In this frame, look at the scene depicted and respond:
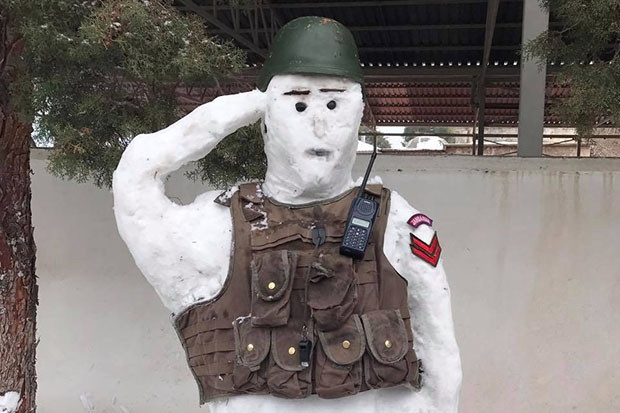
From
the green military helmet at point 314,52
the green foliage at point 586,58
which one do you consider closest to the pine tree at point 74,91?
the green military helmet at point 314,52

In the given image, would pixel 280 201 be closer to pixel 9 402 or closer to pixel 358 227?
pixel 358 227

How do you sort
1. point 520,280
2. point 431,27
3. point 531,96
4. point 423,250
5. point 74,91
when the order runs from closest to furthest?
point 423,250, point 74,91, point 520,280, point 531,96, point 431,27

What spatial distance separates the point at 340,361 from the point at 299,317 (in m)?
0.14

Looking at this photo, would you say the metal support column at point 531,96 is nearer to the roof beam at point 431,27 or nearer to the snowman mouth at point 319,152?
the snowman mouth at point 319,152

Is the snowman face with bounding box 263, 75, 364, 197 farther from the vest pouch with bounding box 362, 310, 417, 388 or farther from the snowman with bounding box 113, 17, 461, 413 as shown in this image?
the vest pouch with bounding box 362, 310, 417, 388

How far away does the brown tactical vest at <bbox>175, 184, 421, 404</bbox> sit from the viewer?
135cm

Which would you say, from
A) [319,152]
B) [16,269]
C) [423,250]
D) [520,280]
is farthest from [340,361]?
[520,280]

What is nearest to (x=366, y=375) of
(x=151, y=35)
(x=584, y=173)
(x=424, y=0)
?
(x=151, y=35)

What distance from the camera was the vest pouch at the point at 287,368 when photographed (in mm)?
1349

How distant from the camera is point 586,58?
2254mm

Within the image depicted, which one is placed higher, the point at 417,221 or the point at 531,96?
the point at 531,96

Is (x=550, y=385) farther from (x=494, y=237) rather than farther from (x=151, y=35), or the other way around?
(x=151, y=35)

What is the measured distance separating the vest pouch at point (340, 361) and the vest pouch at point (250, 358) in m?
0.12

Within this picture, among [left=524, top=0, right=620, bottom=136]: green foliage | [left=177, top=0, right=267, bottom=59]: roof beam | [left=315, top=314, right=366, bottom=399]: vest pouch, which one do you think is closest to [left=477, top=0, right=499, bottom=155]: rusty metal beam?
[left=177, top=0, right=267, bottom=59]: roof beam
